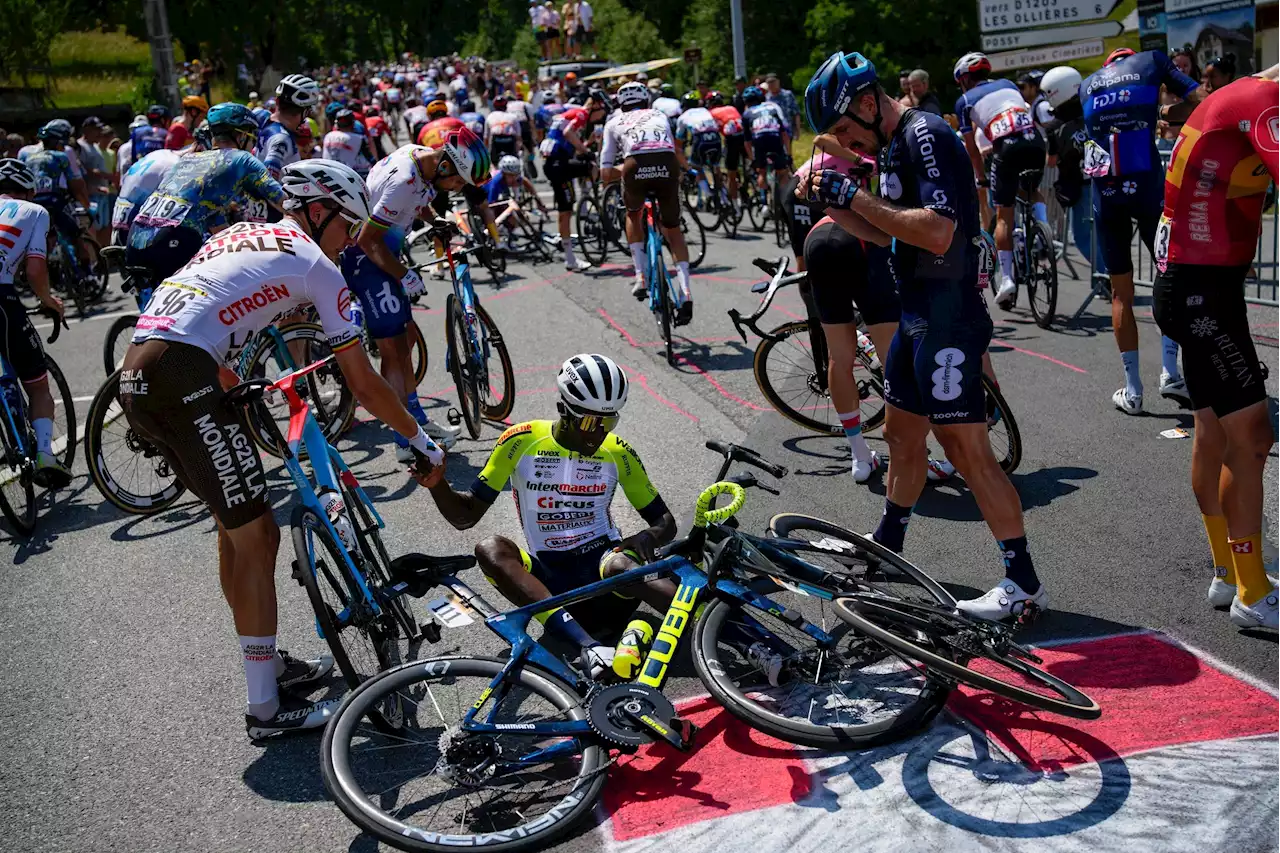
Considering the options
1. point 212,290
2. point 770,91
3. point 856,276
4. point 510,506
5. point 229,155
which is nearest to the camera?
point 212,290

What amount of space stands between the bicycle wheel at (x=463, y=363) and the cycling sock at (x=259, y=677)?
3.72 meters

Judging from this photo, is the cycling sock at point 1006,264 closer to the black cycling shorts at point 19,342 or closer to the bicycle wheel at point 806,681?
the bicycle wheel at point 806,681

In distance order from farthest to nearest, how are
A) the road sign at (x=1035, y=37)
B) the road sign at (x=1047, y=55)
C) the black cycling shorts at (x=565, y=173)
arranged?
the road sign at (x=1035, y=37), the road sign at (x=1047, y=55), the black cycling shorts at (x=565, y=173)

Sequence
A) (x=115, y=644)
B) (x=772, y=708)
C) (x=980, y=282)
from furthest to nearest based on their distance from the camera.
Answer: (x=115, y=644), (x=980, y=282), (x=772, y=708)

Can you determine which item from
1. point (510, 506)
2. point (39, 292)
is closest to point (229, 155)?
point (39, 292)

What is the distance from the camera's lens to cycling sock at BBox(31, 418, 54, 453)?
7582 millimetres

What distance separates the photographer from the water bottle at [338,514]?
4516 millimetres

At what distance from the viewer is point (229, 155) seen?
772 cm

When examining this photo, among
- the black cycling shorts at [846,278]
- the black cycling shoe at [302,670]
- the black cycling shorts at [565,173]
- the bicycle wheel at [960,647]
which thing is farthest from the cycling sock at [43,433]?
the black cycling shorts at [565,173]

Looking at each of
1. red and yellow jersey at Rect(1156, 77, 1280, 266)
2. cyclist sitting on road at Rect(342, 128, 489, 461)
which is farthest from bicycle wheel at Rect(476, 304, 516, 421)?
red and yellow jersey at Rect(1156, 77, 1280, 266)

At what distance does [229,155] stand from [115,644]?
3.54 meters

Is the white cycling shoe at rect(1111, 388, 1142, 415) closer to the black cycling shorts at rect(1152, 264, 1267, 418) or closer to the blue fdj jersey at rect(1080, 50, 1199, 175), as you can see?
the blue fdj jersey at rect(1080, 50, 1199, 175)

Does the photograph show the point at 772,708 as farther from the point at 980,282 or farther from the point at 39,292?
the point at 39,292

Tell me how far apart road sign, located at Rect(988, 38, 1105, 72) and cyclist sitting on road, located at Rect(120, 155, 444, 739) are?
16259mm
